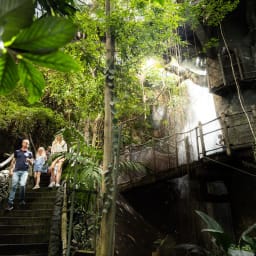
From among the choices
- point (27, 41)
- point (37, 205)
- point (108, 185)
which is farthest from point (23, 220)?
point (27, 41)

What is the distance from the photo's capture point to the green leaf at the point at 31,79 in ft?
1.95

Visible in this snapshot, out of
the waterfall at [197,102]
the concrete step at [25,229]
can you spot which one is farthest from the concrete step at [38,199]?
the waterfall at [197,102]

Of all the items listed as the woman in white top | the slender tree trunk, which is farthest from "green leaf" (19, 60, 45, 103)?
the woman in white top

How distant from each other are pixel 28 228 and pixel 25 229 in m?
0.06

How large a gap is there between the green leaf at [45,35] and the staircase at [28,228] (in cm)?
465

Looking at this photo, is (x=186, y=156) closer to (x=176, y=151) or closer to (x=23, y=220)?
(x=176, y=151)

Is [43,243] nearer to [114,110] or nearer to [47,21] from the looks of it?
[114,110]

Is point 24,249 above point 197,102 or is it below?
below

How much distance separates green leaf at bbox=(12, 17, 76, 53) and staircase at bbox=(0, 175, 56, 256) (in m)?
4.65

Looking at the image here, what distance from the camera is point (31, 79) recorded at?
0.65 meters

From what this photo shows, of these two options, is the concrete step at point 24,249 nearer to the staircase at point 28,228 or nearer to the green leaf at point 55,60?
the staircase at point 28,228

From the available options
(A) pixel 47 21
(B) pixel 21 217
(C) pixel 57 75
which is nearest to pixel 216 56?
(C) pixel 57 75

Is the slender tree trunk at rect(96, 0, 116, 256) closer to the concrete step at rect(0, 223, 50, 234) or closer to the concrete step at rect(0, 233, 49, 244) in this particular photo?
the concrete step at rect(0, 233, 49, 244)

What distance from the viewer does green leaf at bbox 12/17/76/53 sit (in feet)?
1.64
